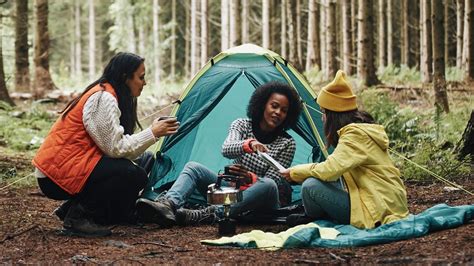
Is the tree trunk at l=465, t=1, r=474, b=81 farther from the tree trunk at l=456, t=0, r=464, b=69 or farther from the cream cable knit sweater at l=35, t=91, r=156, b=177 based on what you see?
the cream cable knit sweater at l=35, t=91, r=156, b=177

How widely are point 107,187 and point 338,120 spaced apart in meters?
1.67

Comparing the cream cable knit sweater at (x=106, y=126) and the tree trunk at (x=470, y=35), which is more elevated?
the tree trunk at (x=470, y=35)

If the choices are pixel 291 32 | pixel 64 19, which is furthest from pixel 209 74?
pixel 64 19

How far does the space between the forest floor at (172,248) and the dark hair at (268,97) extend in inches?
37.2

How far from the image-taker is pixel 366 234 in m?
4.39

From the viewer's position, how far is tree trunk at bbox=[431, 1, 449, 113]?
10094 millimetres

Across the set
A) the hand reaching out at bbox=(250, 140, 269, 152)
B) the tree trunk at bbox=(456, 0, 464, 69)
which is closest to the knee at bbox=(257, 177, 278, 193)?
the hand reaching out at bbox=(250, 140, 269, 152)

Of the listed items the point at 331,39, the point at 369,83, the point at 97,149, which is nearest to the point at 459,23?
the point at 331,39

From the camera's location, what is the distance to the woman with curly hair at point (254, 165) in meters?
5.41

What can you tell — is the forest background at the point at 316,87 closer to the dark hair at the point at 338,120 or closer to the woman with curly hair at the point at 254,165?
the woman with curly hair at the point at 254,165

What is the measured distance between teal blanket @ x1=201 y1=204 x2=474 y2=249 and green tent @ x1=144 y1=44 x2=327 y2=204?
2172mm

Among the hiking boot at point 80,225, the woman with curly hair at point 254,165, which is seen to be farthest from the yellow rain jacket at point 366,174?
the hiking boot at point 80,225

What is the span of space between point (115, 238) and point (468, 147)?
4188mm

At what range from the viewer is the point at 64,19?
39594 millimetres
